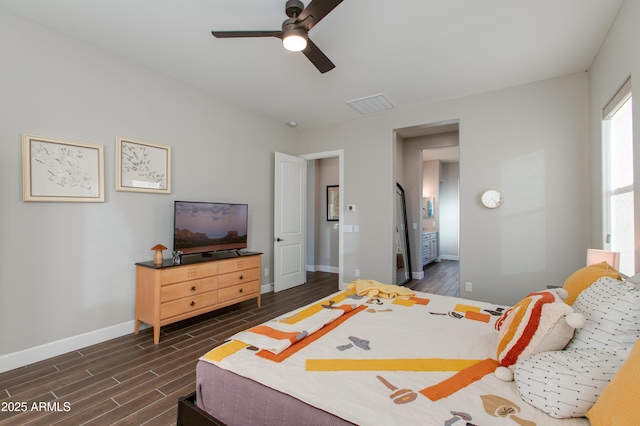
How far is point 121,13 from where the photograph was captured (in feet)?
7.64

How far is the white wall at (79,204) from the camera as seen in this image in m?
2.35

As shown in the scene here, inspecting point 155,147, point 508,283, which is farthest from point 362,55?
point 508,283

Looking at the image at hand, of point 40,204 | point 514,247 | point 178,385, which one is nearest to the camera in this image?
point 178,385

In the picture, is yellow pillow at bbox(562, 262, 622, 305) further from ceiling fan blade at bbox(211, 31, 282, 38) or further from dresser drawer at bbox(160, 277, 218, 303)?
dresser drawer at bbox(160, 277, 218, 303)

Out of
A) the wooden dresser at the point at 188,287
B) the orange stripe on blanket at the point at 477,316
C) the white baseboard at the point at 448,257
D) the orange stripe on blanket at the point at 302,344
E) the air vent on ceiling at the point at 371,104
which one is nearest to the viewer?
the orange stripe on blanket at the point at 302,344

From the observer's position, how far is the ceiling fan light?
202cm

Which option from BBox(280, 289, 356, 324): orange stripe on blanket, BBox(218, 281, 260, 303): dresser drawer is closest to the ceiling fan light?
BBox(280, 289, 356, 324): orange stripe on blanket

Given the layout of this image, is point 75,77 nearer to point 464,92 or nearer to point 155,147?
point 155,147

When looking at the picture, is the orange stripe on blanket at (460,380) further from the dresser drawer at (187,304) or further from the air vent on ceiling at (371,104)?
the air vent on ceiling at (371,104)

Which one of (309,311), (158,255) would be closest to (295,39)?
(309,311)

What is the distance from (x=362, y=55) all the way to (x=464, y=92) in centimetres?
167

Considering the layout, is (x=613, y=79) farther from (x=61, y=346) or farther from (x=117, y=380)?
(x=61, y=346)

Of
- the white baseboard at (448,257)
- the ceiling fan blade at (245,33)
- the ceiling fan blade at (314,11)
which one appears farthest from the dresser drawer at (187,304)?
the white baseboard at (448,257)

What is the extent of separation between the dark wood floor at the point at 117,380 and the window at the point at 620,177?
350 cm
